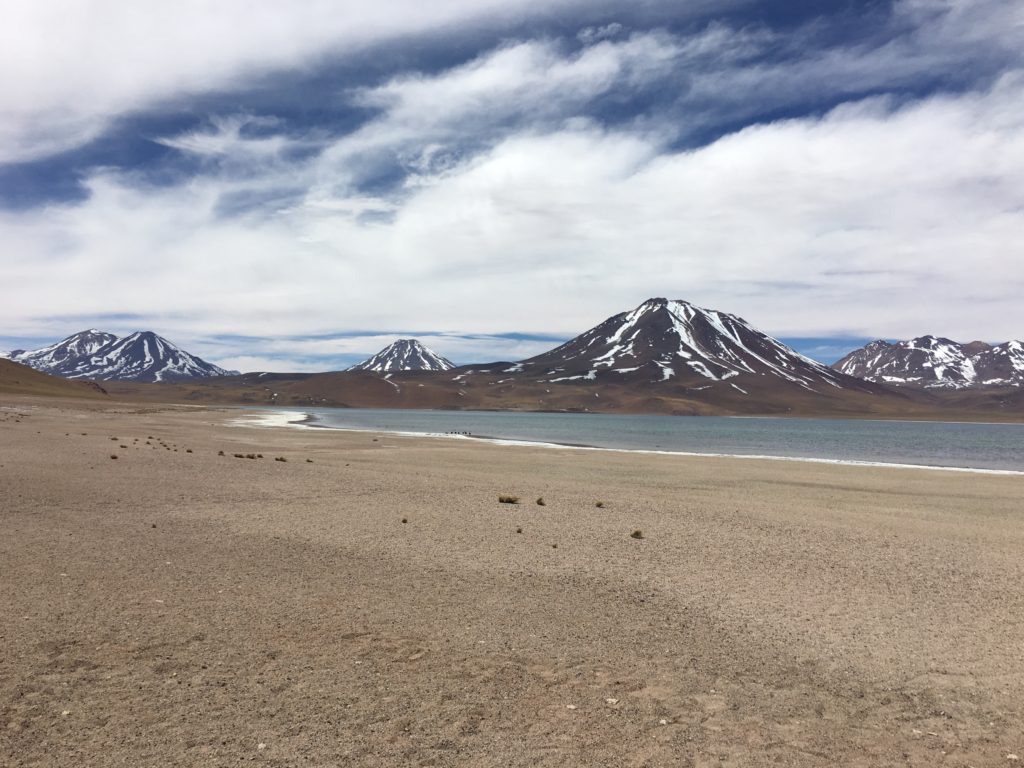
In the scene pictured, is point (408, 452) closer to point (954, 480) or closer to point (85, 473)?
point (85, 473)

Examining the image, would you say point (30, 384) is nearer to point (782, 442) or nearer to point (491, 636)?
point (782, 442)

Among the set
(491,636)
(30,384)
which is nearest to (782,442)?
(491,636)

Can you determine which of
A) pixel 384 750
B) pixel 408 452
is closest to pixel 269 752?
pixel 384 750

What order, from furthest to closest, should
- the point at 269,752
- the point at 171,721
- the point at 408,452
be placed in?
the point at 408,452 < the point at 171,721 < the point at 269,752

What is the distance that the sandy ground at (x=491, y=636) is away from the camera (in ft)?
20.1

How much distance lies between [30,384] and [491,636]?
153 meters

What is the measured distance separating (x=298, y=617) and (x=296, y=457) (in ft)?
87.4

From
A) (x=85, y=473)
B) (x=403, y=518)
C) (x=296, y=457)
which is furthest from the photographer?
(x=296, y=457)

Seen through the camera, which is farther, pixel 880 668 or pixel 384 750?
pixel 880 668

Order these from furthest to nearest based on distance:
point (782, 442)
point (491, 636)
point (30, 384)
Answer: point (30, 384) → point (782, 442) → point (491, 636)

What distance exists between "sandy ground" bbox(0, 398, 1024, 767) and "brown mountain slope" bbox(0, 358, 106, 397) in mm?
126498

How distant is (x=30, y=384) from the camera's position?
130m

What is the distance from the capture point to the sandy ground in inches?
241

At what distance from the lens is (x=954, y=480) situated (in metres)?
34.5
